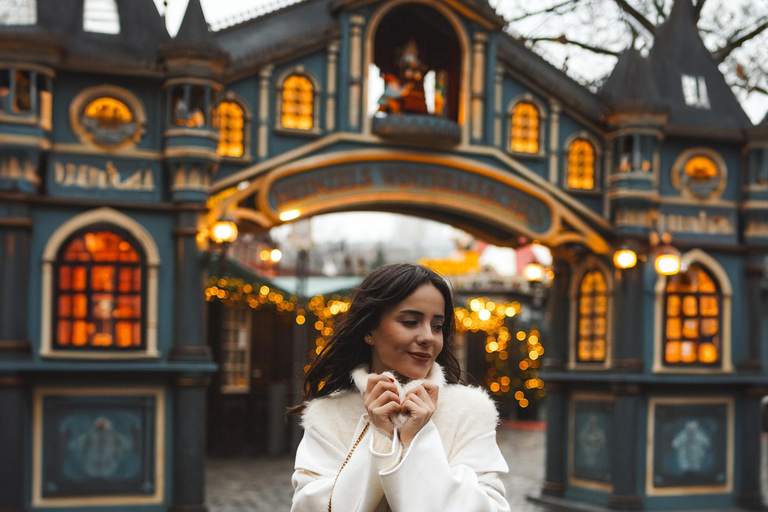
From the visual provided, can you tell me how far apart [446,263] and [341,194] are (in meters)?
18.0

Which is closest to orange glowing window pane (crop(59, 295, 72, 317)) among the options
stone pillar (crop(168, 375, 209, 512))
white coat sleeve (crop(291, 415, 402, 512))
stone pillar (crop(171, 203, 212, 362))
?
stone pillar (crop(171, 203, 212, 362))

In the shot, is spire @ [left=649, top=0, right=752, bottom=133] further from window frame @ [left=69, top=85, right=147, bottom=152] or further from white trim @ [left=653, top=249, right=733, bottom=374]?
window frame @ [left=69, top=85, right=147, bottom=152]

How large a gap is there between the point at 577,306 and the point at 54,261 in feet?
22.7

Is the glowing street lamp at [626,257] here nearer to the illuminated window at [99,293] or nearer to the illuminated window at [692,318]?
the illuminated window at [692,318]

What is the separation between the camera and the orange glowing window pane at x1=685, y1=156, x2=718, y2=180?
14.3 metres

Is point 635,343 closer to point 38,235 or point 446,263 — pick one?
point 38,235

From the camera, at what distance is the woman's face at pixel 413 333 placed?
3320mm

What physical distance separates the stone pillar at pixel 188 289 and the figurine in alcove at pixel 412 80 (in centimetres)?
309

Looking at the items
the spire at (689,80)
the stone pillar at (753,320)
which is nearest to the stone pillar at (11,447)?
the spire at (689,80)

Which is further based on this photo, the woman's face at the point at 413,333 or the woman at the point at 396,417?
the woman's face at the point at 413,333

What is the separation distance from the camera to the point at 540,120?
14.2 meters

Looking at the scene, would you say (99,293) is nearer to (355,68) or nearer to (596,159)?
(355,68)

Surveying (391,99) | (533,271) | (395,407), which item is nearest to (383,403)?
(395,407)

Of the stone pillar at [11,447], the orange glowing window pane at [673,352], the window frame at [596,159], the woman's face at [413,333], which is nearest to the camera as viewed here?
the woman's face at [413,333]
